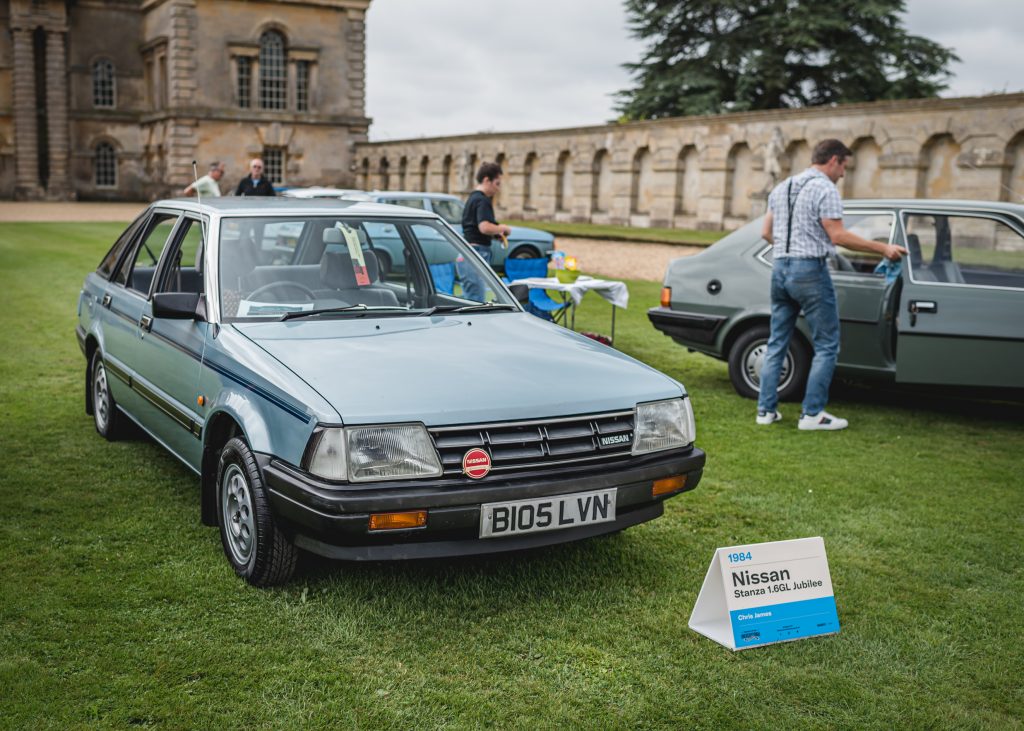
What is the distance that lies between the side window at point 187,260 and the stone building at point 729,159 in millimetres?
14915

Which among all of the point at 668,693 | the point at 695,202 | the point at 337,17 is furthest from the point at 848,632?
the point at 337,17

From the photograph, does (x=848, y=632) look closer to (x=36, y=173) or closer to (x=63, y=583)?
(x=63, y=583)

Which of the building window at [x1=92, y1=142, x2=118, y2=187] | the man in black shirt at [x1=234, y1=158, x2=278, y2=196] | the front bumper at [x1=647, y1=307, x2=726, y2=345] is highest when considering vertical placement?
the building window at [x1=92, y1=142, x2=118, y2=187]

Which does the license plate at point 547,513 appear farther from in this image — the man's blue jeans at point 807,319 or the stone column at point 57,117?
the stone column at point 57,117

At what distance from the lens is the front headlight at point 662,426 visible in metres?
4.43

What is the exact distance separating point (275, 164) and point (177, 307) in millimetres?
49582

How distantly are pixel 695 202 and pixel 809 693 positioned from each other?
30.6 m

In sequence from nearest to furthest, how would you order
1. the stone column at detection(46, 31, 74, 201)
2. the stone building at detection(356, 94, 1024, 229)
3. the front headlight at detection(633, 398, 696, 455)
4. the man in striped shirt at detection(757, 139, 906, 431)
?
1. the front headlight at detection(633, 398, 696, 455)
2. the man in striped shirt at detection(757, 139, 906, 431)
3. the stone building at detection(356, 94, 1024, 229)
4. the stone column at detection(46, 31, 74, 201)

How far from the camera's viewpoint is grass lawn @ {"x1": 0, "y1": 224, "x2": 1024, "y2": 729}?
11.8 feet

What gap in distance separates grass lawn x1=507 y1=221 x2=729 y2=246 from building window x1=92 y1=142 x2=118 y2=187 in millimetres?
30994

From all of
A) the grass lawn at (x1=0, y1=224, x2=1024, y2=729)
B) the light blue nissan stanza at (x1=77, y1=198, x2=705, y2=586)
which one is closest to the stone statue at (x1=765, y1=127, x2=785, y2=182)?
the grass lawn at (x1=0, y1=224, x2=1024, y2=729)

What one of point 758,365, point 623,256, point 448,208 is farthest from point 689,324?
point 623,256

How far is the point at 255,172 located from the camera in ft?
53.9

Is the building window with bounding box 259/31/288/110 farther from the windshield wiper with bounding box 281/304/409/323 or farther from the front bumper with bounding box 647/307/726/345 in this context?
the windshield wiper with bounding box 281/304/409/323
